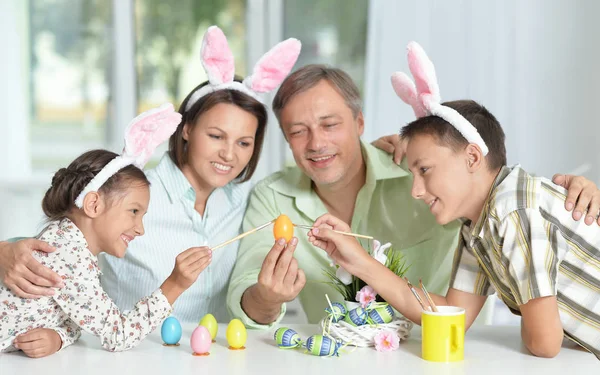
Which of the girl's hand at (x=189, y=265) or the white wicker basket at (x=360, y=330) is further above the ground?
the girl's hand at (x=189, y=265)

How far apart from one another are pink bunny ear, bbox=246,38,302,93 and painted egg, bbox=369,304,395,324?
86 cm

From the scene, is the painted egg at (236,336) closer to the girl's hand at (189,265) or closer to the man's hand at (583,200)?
the girl's hand at (189,265)

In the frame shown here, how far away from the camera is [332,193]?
2.32 m

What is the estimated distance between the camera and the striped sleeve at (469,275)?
5.59 feet

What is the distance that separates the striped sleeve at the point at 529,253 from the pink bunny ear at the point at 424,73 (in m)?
0.34

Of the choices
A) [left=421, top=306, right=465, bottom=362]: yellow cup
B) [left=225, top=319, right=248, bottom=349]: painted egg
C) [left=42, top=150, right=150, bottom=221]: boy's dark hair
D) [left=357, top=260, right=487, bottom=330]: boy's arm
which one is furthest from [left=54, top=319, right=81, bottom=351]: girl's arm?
[left=421, top=306, right=465, bottom=362]: yellow cup

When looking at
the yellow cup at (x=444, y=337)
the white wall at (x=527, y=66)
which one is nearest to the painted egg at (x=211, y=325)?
the yellow cup at (x=444, y=337)

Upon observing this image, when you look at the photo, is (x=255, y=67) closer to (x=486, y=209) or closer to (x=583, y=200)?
(x=486, y=209)

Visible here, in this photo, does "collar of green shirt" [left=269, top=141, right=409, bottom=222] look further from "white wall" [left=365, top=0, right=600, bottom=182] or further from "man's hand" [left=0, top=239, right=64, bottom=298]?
"white wall" [left=365, top=0, right=600, bottom=182]

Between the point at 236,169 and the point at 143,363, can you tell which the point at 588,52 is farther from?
the point at 143,363

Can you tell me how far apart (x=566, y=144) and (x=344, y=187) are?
157 cm

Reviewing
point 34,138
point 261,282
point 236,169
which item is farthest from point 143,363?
point 34,138

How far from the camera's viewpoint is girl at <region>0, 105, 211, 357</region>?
1.52 m

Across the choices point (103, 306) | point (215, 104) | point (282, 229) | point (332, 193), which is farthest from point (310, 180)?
point (103, 306)
